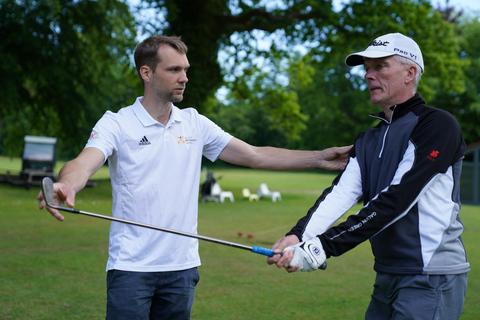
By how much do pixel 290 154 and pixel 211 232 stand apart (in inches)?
412

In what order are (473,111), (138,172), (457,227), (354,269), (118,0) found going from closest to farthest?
(457,227), (138,172), (354,269), (118,0), (473,111)

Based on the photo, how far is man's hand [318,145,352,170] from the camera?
14.1 feet

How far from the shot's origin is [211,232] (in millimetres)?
14633

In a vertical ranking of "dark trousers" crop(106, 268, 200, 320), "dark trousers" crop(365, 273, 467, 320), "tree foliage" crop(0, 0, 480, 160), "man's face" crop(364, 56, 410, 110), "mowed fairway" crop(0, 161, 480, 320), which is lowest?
"mowed fairway" crop(0, 161, 480, 320)

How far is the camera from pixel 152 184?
3648mm

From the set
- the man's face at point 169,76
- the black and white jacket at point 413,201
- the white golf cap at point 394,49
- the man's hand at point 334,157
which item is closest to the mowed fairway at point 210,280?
the man's hand at point 334,157

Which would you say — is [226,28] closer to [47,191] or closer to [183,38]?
[183,38]

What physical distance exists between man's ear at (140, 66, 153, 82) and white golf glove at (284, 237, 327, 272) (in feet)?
4.97

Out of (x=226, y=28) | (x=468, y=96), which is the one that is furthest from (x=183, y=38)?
(x=468, y=96)

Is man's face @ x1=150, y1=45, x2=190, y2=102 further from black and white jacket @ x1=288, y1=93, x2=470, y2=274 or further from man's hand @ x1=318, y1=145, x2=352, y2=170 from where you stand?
black and white jacket @ x1=288, y1=93, x2=470, y2=274

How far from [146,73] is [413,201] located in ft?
6.27

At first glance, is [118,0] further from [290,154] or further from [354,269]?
[290,154]

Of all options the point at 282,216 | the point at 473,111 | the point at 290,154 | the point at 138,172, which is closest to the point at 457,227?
the point at 290,154

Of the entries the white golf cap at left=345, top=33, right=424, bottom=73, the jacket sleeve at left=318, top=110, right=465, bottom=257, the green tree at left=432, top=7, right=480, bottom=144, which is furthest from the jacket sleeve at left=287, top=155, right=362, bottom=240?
the green tree at left=432, top=7, right=480, bottom=144
